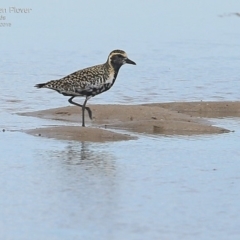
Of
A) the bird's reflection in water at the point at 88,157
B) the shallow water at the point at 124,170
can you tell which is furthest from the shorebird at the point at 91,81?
the bird's reflection in water at the point at 88,157

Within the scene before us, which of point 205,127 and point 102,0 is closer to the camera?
point 205,127

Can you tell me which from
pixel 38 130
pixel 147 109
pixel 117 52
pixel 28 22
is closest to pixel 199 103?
pixel 147 109

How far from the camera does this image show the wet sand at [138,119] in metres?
12.0

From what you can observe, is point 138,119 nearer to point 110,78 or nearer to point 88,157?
point 110,78

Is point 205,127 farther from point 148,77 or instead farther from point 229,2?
point 229,2

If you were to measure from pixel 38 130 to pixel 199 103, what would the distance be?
12.9 feet

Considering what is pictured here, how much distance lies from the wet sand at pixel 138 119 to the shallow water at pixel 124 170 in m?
0.31

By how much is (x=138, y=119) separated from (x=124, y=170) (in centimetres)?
376

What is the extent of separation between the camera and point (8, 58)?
22203 millimetres

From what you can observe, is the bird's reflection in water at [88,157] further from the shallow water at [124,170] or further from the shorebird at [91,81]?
the shorebird at [91,81]

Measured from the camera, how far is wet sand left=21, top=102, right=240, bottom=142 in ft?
39.4

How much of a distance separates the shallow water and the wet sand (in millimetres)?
308

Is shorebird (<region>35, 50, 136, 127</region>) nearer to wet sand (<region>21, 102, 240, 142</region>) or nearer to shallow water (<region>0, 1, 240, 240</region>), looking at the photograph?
wet sand (<region>21, 102, 240, 142</region>)

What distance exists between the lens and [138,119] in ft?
45.2
